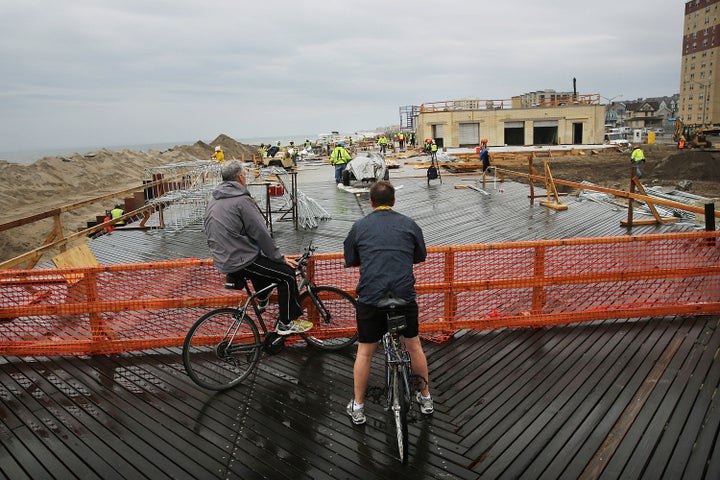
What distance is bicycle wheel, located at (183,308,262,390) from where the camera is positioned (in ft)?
15.6

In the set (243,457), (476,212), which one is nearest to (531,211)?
(476,212)

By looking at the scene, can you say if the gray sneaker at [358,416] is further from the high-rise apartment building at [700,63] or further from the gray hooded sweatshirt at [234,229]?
the high-rise apartment building at [700,63]

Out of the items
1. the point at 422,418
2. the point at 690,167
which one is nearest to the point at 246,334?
the point at 422,418

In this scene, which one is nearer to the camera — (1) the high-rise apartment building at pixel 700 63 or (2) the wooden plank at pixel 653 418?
(2) the wooden plank at pixel 653 418

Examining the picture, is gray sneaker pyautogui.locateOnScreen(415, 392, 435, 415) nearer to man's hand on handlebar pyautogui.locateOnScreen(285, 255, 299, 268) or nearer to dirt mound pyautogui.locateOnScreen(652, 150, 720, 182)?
man's hand on handlebar pyautogui.locateOnScreen(285, 255, 299, 268)

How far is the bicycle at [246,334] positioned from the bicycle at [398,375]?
4.00 feet

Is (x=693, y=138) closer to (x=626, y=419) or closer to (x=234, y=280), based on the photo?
(x=626, y=419)

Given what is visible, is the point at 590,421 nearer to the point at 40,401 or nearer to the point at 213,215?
the point at 213,215

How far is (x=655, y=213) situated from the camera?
11.6 metres

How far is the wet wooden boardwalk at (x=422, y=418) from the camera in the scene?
3.66 meters

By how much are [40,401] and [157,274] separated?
182 centimetres

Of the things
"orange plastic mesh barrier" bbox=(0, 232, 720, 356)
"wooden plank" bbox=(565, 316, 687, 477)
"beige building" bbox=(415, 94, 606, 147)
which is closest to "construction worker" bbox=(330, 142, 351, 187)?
"orange plastic mesh barrier" bbox=(0, 232, 720, 356)

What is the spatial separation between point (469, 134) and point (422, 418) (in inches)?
1970

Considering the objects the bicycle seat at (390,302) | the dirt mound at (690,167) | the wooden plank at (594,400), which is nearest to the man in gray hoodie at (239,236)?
the bicycle seat at (390,302)
